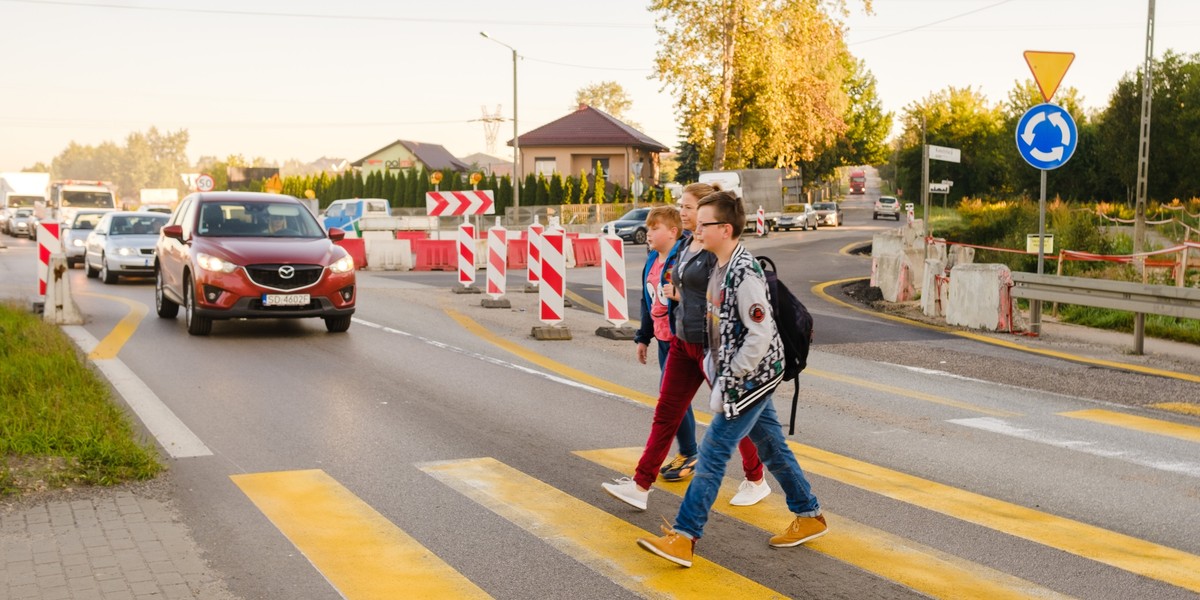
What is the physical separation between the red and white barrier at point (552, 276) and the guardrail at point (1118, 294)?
5.73 m

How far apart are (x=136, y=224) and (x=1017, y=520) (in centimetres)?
2056

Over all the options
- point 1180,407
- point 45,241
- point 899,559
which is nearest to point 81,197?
point 45,241

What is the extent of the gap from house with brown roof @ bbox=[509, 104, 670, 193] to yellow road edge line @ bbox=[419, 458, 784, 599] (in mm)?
69606

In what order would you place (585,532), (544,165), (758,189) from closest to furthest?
(585,532) → (758,189) → (544,165)

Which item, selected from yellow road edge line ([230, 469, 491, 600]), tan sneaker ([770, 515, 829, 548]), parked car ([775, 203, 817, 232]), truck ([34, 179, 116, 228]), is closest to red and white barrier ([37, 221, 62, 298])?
yellow road edge line ([230, 469, 491, 600])

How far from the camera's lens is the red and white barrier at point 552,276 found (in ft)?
47.1

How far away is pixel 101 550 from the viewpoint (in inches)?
206

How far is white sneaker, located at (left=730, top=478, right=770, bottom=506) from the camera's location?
246 inches

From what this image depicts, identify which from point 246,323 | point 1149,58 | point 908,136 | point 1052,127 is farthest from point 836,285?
point 908,136

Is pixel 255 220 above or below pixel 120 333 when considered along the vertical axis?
above

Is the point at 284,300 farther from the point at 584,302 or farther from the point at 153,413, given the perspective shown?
the point at 584,302

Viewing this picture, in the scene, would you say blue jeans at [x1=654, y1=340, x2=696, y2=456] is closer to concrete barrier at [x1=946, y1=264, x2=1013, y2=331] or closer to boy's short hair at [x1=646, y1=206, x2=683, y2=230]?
boy's short hair at [x1=646, y1=206, x2=683, y2=230]

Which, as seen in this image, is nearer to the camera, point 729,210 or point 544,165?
point 729,210

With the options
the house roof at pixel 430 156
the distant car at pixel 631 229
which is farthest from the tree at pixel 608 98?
the distant car at pixel 631 229
